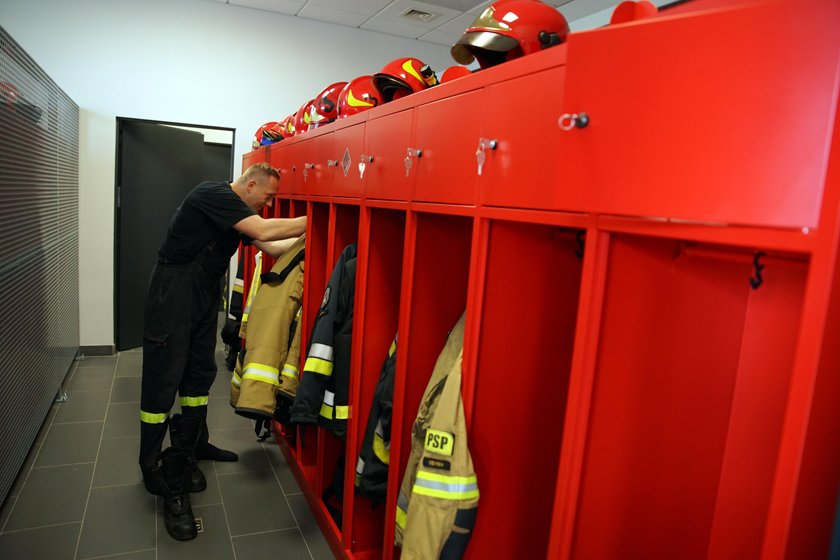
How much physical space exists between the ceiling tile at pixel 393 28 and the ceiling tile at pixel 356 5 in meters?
0.25

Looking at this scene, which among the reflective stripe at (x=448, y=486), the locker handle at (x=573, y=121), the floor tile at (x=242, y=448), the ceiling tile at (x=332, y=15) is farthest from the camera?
the ceiling tile at (x=332, y=15)

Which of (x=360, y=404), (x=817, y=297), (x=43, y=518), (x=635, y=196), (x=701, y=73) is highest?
(x=701, y=73)

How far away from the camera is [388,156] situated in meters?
2.14

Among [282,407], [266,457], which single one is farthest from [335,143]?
[266,457]

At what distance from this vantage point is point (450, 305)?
81.0 inches

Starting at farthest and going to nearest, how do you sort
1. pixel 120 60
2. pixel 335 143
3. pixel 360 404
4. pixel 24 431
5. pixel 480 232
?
pixel 120 60 < pixel 24 431 < pixel 335 143 < pixel 360 404 < pixel 480 232

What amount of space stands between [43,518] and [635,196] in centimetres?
305

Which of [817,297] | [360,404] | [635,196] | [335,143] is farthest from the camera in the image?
[335,143]

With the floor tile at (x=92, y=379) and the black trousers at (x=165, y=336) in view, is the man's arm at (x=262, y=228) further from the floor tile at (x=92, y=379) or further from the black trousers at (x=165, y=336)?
the floor tile at (x=92, y=379)

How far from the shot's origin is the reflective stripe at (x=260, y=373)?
2.92 m

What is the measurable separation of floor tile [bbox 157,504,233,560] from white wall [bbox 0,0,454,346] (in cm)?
337

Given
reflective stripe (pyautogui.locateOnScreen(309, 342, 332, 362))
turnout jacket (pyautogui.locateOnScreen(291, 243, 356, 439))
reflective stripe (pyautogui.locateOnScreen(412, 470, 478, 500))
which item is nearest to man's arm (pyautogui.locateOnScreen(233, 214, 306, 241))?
turnout jacket (pyautogui.locateOnScreen(291, 243, 356, 439))

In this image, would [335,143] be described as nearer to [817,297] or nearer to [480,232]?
[480,232]

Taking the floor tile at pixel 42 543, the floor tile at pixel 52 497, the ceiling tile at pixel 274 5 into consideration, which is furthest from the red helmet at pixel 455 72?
the ceiling tile at pixel 274 5
